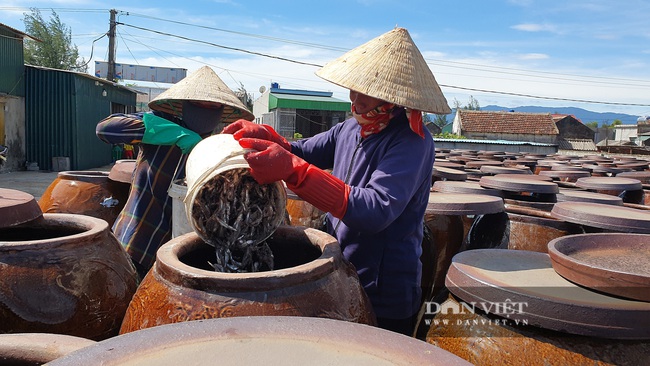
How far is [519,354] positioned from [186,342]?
3.76 ft

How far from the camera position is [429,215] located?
3387 millimetres

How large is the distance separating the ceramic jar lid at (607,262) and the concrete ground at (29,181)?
1164 cm

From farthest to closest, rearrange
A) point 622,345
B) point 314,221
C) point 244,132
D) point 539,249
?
point 314,221
point 539,249
point 244,132
point 622,345

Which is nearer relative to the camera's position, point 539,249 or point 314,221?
point 539,249

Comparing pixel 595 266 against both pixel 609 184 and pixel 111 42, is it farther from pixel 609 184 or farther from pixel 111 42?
pixel 111 42

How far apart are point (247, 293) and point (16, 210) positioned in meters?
1.43

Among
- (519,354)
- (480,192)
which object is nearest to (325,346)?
(519,354)

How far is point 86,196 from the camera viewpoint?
4.41 meters

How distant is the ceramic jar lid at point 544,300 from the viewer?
159 centimetres

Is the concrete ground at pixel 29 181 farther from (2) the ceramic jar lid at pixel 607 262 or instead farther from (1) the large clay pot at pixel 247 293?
(2) the ceramic jar lid at pixel 607 262

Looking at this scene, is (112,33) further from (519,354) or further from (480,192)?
(519,354)

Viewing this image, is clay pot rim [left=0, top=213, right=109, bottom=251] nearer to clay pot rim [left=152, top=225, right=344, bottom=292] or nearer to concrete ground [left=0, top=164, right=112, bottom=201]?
clay pot rim [left=152, top=225, right=344, bottom=292]

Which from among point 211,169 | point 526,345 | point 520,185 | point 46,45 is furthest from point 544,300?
point 46,45

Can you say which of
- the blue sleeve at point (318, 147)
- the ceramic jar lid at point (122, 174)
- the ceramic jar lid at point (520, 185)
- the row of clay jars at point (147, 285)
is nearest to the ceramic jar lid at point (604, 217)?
the ceramic jar lid at point (520, 185)
